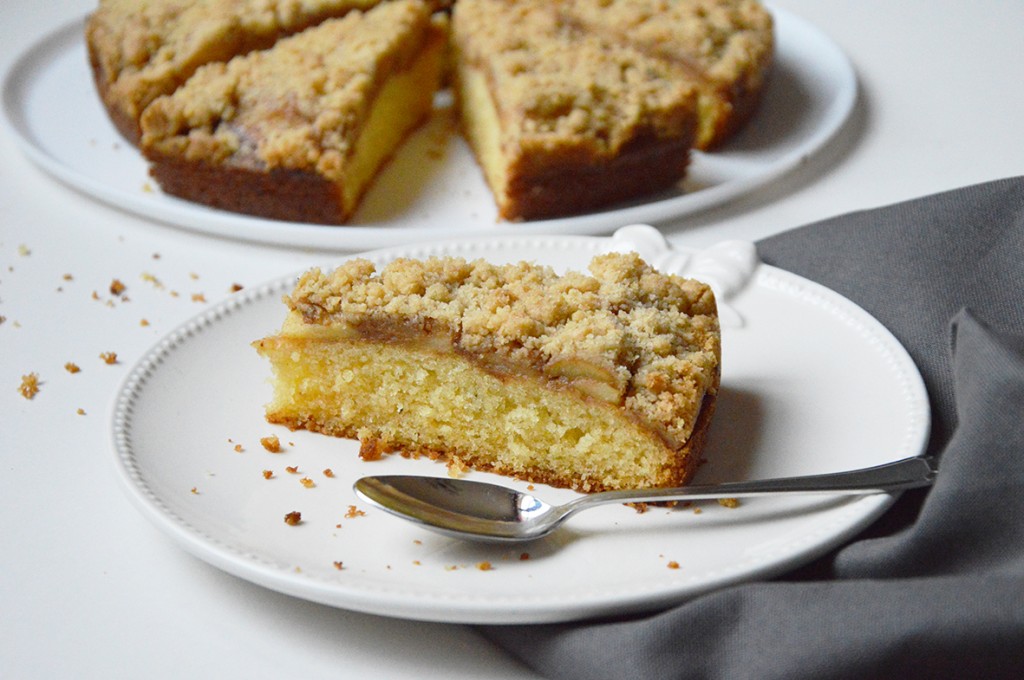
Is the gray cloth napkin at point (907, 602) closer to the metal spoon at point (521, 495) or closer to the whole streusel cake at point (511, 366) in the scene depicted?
the metal spoon at point (521, 495)

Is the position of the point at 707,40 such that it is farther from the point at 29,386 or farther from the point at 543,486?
the point at 29,386

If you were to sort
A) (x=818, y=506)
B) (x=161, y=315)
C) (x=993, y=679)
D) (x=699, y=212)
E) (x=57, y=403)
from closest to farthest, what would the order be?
(x=993, y=679)
(x=818, y=506)
(x=57, y=403)
(x=161, y=315)
(x=699, y=212)

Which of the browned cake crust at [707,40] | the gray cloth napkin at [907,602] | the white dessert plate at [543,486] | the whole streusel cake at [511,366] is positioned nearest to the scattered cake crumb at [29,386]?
the white dessert plate at [543,486]

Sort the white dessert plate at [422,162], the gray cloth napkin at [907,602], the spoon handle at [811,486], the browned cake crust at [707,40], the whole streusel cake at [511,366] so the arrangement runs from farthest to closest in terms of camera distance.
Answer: the browned cake crust at [707,40] → the white dessert plate at [422,162] → the whole streusel cake at [511,366] → the spoon handle at [811,486] → the gray cloth napkin at [907,602]

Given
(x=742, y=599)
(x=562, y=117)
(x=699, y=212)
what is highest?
(x=742, y=599)

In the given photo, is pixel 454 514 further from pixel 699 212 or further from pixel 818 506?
pixel 699 212

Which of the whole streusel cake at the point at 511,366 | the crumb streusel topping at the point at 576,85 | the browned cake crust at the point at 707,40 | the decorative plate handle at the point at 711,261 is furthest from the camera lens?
the browned cake crust at the point at 707,40

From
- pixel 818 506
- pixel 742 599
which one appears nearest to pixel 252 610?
pixel 742 599
